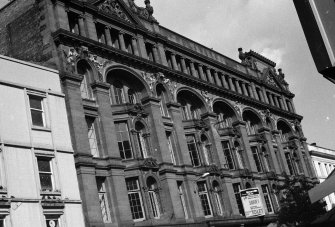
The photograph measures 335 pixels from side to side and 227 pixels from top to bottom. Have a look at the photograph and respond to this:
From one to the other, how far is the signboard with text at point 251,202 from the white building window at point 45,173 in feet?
61.9

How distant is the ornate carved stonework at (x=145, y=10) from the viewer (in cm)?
3846

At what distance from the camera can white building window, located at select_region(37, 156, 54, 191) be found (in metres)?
23.1

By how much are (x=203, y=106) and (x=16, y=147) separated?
22620 mm

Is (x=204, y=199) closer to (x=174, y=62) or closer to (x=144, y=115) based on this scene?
(x=144, y=115)

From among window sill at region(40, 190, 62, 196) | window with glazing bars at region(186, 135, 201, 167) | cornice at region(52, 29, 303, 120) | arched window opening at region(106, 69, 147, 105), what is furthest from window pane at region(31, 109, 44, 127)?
window with glazing bars at region(186, 135, 201, 167)

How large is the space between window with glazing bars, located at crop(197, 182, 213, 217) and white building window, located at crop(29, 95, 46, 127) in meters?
16.6

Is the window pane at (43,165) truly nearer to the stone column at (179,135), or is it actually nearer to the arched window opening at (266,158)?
the stone column at (179,135)

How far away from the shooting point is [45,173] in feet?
77.0

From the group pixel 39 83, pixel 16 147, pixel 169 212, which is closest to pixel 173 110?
pixel 169 212

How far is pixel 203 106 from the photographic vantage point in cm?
4194

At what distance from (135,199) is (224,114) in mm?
18512

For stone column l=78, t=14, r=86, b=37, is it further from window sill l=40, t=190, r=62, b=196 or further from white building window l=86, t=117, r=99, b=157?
window sill l=40, t=190, r=62, b=196

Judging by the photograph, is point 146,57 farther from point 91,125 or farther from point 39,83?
point 39,83

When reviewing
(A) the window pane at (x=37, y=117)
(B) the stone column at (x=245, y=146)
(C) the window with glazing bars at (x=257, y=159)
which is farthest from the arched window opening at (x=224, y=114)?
(A) the window pane at (x=37, y=117)
